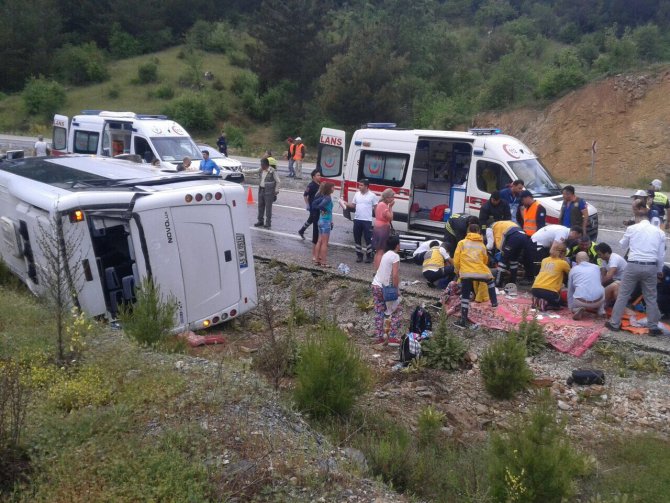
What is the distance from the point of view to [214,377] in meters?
6.46

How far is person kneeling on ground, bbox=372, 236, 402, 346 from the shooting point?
A: 9875mm

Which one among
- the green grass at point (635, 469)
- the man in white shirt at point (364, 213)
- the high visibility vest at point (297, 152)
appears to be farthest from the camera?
the high visibility vest at point (297, 152)

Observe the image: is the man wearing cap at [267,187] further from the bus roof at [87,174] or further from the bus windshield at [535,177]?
the bus windshield at [535,177]

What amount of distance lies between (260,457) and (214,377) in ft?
4.69

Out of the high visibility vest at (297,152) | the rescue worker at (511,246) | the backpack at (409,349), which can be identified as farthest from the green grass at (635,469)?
the high visibility vest at (297,152)

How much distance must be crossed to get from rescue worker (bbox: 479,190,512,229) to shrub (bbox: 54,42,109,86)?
178 feet

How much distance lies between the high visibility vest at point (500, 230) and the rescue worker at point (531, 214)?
0.68 metres

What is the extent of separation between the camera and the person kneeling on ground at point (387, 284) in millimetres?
9875

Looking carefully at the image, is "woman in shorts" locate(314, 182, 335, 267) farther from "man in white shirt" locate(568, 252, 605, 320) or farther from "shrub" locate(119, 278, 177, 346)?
"shrub" locate(119, 278, 177, 346)

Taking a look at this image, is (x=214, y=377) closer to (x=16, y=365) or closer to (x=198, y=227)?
(x=16, y=365)

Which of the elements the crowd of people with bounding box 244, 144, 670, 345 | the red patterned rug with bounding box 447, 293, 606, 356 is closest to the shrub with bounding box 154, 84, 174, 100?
the crowd of people with bounding box 244, 144, 670, 345

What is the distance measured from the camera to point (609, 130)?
31.0m

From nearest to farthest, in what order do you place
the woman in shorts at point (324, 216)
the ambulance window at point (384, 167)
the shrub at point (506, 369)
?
the shrub at point (506, 369) → the woman in shorts at point (324, 216) → the ambulance window at point (384, 167)

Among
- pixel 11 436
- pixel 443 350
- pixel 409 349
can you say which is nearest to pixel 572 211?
pixel 443 350
